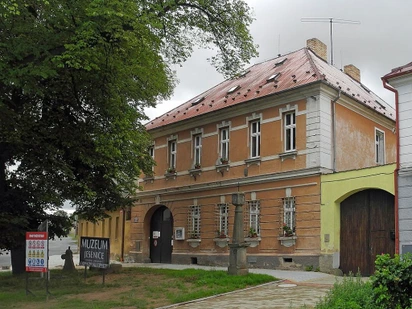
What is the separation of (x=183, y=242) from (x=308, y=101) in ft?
32.0

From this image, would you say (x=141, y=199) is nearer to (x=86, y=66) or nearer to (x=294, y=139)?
(x=294, y=139)

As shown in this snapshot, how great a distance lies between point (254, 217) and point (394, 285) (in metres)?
15.5

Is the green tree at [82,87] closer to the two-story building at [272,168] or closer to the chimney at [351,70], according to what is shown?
the two-story building at [272,168]

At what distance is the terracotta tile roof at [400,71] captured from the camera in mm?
16591

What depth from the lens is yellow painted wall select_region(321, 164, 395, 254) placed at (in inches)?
730

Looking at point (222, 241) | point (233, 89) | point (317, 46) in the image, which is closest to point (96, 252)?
point (222, 241)

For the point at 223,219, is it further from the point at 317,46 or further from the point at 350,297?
the point at 350,297

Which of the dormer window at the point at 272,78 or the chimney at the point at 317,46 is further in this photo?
the chimney at the point at 317,46

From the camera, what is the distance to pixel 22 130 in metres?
17.6

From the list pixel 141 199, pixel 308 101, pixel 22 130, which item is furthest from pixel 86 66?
pixel 141 199

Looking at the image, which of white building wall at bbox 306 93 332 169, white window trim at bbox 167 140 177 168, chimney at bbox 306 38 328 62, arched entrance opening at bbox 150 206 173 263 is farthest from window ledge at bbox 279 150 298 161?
arched entrance opening at bbox 150 206 173 263

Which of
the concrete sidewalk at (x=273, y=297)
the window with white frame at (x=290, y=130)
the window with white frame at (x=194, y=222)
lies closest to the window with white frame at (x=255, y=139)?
the window with white frame at (x=290, y=130)

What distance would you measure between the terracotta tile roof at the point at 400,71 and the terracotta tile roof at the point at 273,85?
360cm

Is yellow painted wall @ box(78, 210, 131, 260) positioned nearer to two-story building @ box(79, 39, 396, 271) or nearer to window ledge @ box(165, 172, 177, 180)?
two-story building @ box(79, 39, 396, 271)
